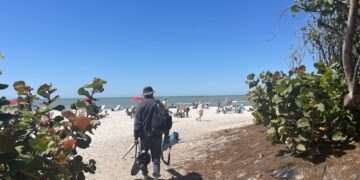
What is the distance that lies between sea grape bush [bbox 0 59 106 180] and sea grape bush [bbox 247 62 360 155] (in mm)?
4263

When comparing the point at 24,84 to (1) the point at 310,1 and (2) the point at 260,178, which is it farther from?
(1) the point at 310,1

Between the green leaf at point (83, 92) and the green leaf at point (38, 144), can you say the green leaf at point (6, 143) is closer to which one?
the green leaf at point (38, 144)

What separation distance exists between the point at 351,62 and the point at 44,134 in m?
4.59

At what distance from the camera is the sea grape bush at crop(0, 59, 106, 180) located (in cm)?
163

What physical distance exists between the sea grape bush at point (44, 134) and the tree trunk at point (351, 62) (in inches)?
148

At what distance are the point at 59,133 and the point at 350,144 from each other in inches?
188

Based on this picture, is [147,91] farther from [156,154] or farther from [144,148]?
[156,154]

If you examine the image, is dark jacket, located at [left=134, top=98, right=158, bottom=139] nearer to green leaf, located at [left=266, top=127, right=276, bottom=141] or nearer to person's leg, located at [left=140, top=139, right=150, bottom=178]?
person's leg, located at [left=140, top=139, right=150, bottom=178]

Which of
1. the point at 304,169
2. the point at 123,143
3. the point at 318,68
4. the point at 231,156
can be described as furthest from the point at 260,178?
the point at 123,143

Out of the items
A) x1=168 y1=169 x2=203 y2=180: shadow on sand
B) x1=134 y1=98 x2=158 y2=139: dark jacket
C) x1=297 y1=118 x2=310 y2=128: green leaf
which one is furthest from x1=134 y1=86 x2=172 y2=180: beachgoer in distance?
x1=297 y1=118 x2=310 y2=128: green leaf

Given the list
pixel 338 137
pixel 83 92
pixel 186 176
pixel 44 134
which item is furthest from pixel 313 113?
pixel 44 134

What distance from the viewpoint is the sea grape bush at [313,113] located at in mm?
6035

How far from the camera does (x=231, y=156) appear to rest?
7.62 metres

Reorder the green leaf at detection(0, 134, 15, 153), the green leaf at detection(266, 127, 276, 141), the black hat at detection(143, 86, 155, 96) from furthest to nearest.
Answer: the black hat at detection(143, 86, 155, 96), the green leaf at detection(266, 127, 276, 141), the green leaf at detection(0, 134, 15, 153)
